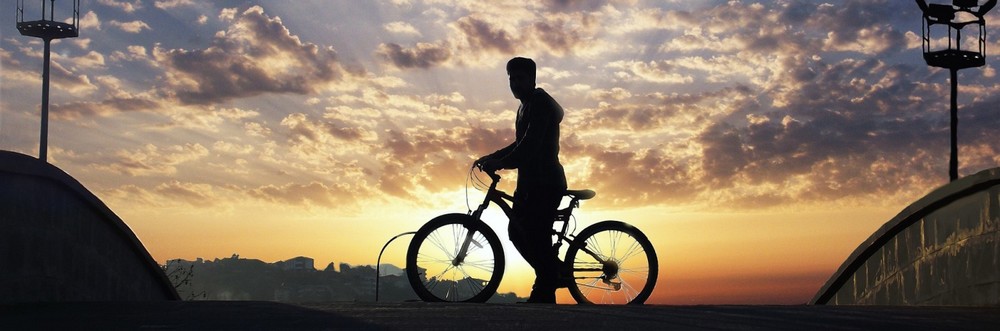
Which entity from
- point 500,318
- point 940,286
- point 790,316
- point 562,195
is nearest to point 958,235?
point 940,286

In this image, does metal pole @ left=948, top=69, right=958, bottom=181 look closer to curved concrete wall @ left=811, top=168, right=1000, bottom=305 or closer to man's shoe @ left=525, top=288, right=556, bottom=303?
curved concrete wall @ left=811, top=168, right=1000, bottom=305

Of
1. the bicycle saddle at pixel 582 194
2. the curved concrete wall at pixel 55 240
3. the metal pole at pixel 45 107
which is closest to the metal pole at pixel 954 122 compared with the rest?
the curved concrete wall at pixel 55 240

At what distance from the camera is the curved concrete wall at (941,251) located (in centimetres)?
1127

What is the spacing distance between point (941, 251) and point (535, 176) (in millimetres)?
5455

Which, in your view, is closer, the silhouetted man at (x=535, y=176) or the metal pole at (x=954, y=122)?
the silhouetted man at (x=535, y=176)

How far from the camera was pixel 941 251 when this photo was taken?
12758 mm

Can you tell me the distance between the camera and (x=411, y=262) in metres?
9.96

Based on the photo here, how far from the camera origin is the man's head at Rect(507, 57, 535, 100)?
10.0 metres

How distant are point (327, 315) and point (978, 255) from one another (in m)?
7.33

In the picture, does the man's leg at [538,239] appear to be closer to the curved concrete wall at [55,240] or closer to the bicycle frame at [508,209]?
the bicycle frame at [508,209]

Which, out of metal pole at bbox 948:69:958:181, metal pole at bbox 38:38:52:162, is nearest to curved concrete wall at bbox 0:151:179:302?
metal pole at bbox 948:69:958:181

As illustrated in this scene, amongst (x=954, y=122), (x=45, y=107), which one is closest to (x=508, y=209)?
(x=954, y=122)

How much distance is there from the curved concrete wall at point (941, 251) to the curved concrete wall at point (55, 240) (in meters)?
9.70

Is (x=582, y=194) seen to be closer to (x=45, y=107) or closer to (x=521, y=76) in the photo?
(x=521, y=76)
